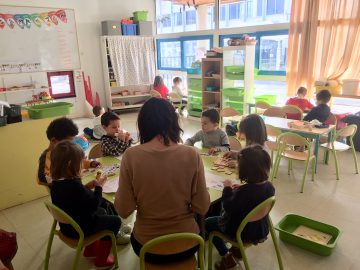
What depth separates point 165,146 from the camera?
1.34 metres

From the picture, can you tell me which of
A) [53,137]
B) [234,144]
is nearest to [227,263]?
[234,144]

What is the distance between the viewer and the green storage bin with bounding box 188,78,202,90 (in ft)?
20.9

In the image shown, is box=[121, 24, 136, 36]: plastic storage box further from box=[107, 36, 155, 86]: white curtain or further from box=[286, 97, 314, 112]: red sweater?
box=[286, 97, 314, 112]: red sweater

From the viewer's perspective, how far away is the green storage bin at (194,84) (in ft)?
20.9

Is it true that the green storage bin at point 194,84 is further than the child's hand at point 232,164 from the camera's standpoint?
Yes

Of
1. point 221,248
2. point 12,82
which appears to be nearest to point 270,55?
point 221,248

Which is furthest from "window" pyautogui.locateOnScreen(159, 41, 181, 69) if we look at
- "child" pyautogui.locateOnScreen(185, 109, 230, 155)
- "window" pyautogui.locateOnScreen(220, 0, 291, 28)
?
"child" pyautogui.locateOnScreen(185, 109, 230, 155)

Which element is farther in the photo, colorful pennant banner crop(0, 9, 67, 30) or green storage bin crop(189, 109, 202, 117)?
green storage bin crop(189, 109, 202, 117)

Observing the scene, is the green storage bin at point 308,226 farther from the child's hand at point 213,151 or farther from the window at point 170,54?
the window at point 170,54

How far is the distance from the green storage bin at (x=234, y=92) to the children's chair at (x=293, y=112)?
53.7 inches

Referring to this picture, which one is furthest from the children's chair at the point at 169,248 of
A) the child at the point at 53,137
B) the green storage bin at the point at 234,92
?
the green storage bin at the point at 234,92

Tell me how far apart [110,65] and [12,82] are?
2.21m

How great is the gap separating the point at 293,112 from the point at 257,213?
116 inches

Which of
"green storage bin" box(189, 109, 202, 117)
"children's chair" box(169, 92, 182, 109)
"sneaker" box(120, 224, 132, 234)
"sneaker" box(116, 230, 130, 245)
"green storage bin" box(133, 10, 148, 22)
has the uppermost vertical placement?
"green storage bin" box(133, 10, 148, 22)
